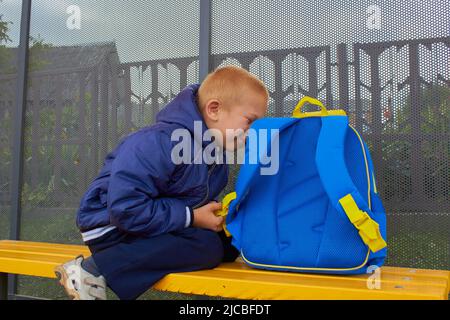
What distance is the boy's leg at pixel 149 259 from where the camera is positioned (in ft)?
5.40

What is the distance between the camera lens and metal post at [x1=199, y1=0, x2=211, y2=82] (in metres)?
2.42

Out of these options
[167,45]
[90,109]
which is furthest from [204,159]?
[90,109]

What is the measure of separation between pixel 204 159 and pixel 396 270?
0.70 metres

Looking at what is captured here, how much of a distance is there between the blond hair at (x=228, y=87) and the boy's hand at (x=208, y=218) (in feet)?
1.14

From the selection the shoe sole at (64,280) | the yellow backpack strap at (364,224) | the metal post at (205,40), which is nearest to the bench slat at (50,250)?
the shoe sole at (64,280)

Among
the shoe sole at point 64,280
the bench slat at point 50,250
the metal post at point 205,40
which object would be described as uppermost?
the metal post at point 205,40

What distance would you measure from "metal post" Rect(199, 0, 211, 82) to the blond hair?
0.47m

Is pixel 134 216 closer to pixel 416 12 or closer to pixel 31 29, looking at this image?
pixel 416 12

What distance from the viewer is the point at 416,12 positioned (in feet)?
6.89

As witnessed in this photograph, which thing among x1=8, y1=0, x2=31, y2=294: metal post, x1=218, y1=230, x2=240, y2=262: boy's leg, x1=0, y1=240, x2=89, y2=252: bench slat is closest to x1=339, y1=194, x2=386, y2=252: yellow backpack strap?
x1=218, y1=230, x2=240, y2=262: boy's leg

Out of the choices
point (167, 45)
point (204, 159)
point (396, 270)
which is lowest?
point (396, 270)

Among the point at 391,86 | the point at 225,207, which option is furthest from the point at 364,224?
the point at 391,86

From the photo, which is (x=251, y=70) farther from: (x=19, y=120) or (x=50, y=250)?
(x=19, y=120)

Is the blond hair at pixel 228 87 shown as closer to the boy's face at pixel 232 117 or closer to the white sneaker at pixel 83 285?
the boy's face at pixel 232 117
